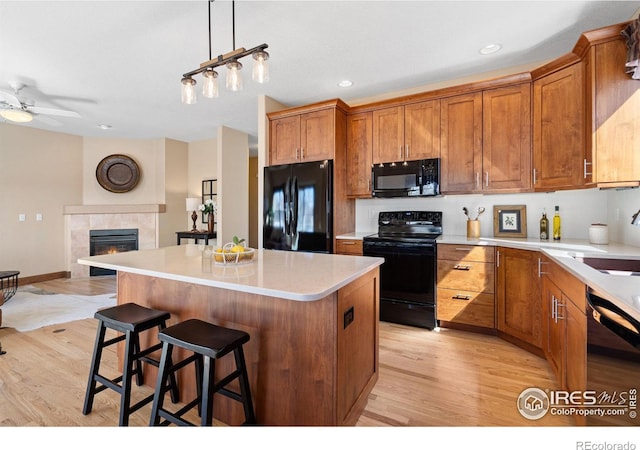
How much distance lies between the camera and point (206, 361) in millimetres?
1382

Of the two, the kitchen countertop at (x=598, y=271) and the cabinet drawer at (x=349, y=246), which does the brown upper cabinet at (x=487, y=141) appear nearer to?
the kitchen countertop at (x=598, y=271)

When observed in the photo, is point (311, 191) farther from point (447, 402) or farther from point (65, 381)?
point (65, 381)

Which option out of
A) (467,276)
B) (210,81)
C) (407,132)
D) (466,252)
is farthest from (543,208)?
(210,81)

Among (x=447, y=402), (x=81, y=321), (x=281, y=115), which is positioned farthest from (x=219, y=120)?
(x=447, y=402)

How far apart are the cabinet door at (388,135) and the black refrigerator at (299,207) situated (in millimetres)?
603

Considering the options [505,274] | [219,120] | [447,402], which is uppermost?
[219,120]

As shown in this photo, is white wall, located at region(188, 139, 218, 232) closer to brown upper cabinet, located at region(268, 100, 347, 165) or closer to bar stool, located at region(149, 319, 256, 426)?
brown upper cabinet, located at region(268, 100, 347, 165)

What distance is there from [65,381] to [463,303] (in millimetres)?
3271

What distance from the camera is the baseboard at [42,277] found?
16.8ft

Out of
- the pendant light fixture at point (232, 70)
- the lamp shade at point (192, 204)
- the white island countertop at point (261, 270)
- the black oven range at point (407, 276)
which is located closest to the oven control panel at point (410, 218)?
the black oven range at point (407, 276)

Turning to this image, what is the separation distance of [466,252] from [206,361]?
8.05 feet

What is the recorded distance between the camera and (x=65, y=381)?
2.19 metres

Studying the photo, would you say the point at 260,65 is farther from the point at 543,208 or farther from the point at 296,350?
the point at 543,208

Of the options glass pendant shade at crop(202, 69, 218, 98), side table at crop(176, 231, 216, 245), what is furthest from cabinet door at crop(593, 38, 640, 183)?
side table at crop(176, 231, 216, 245)
